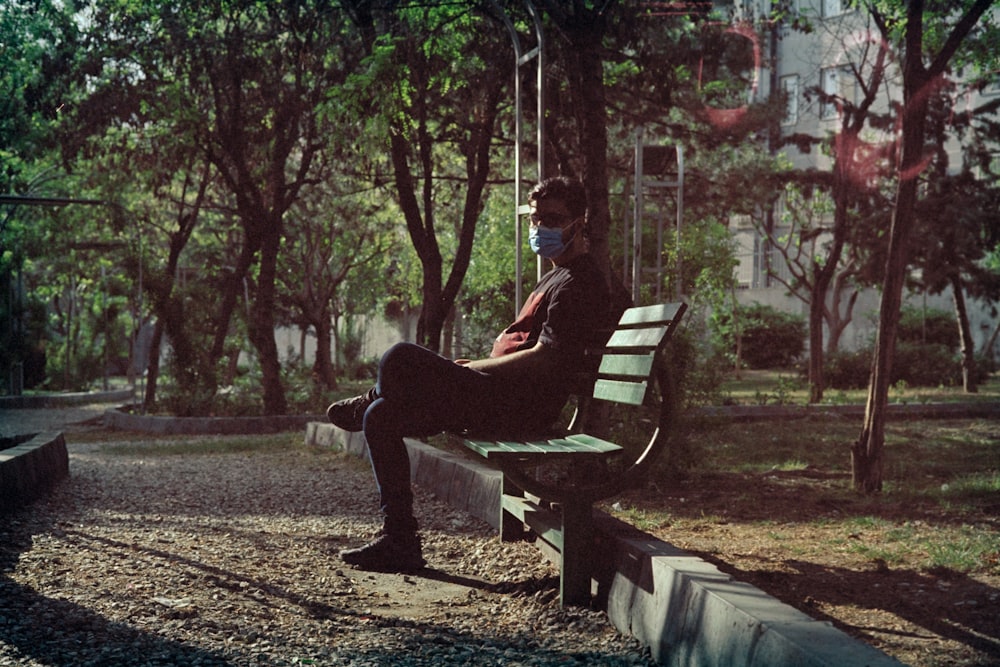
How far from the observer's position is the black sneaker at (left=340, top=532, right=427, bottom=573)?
5.57 meters

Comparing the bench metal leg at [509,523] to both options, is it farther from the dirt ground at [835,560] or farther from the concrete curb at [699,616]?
the concrete curb at [699,616]

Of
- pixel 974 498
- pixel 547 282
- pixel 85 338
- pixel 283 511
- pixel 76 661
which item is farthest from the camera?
pixel 85 338

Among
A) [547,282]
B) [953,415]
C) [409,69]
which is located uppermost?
[409,69]

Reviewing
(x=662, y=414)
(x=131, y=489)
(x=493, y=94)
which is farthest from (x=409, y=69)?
(x=662, y=414)

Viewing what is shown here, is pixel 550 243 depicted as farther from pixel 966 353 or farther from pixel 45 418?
pixel 966 353

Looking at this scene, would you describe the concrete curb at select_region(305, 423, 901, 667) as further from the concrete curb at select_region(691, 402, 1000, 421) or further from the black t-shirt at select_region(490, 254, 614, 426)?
the concrete curb at select_region(691, 402, 1000, 421)

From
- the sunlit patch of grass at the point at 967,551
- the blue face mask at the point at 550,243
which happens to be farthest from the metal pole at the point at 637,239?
the blue face mask at the point at 550,243

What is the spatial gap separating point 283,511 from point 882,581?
12.6ft

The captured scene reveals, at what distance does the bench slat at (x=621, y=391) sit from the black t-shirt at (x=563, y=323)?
0.16m

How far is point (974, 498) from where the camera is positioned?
854 centimetres

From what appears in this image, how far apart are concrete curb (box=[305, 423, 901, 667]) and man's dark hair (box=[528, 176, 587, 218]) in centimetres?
136

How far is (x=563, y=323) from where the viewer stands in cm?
507

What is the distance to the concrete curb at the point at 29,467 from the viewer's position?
725cm

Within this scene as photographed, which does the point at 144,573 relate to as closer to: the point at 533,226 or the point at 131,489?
the point at 533,226
